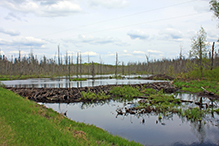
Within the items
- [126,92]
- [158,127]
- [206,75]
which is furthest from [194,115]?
[206,75]

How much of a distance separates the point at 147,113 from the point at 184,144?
6526 mm

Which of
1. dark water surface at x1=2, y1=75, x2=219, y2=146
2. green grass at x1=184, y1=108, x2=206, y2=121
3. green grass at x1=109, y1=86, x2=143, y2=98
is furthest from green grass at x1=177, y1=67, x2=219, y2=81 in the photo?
green grass at x1=184, y1=108, x2=206, y2=121

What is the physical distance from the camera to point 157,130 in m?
12.7

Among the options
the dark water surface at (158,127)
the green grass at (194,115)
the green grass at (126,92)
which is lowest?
the dark water surface at (158,127)

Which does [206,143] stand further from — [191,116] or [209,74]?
[209,74]

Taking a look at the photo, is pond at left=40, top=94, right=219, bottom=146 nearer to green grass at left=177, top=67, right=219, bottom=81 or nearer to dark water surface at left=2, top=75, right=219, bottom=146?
dark water surface at left=2, top=75, right=219, bottom=146

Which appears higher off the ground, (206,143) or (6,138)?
(6,138)

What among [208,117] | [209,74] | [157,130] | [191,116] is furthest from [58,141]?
[209,74]

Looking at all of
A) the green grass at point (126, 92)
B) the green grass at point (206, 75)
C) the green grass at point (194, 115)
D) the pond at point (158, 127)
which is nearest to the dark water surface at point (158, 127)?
the pond at point (158, 127)

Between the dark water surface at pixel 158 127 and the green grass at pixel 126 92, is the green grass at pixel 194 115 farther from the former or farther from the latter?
the green grass at pixel 126 92

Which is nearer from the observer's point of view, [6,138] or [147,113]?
[6,138]

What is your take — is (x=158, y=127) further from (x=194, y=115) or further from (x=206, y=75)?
(x=206, y=75)

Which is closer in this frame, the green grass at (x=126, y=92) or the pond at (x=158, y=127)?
the pond at (x=158, y=127)

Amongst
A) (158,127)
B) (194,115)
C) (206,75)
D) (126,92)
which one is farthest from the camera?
(206,75)
